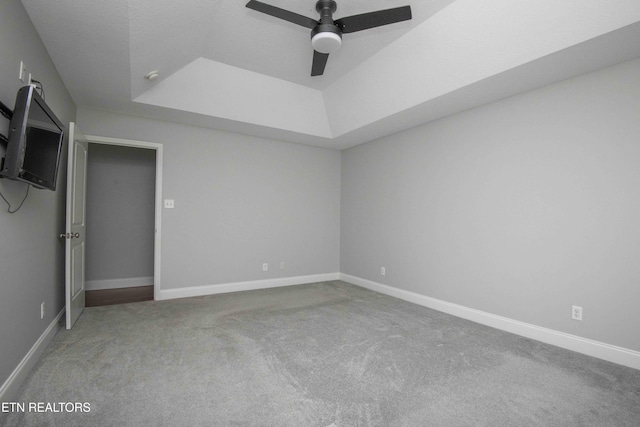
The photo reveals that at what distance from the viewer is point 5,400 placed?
183 cm

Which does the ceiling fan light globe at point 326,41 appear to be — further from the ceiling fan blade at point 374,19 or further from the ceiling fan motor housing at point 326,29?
the ceiling fan blade at point 374,19

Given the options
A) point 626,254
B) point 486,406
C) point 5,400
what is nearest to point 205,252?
point 5,400

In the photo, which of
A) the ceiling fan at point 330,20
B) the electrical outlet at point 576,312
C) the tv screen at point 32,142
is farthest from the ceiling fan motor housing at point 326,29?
the electrical outlet at point 576,312

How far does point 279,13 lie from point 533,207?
9.31 ft

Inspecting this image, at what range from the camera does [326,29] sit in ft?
7.96

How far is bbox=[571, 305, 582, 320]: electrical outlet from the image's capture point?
2.75 meters

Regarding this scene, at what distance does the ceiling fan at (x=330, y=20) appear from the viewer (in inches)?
89.2

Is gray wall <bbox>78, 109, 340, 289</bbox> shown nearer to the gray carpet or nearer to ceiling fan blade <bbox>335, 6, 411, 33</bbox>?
the gray carpet

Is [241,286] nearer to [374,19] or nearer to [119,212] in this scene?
[119,212]


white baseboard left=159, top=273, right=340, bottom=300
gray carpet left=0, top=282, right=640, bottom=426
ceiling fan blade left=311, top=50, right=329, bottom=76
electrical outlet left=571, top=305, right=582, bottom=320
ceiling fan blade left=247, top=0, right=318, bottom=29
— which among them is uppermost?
ceiling fan blade left=247, top=0, right=318, bottom=29

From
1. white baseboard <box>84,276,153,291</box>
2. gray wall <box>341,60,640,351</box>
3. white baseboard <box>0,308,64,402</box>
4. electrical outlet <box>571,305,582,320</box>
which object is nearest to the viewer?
white baseboard <box>0,308,64,402</box>

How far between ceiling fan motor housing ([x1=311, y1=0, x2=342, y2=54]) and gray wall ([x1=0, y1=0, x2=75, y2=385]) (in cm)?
190

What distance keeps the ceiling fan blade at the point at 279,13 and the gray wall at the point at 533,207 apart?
7.28ft

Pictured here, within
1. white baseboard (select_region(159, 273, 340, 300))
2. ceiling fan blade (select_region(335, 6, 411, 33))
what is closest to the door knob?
A: white baseboard (select_region(159, 273, 340, 300))
